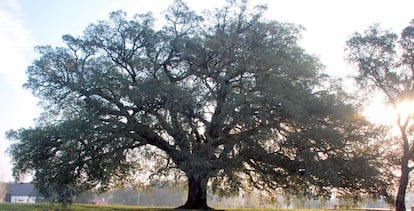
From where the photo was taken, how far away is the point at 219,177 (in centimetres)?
2091

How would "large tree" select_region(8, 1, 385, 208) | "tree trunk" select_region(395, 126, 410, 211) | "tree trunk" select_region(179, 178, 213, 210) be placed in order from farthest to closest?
"tree trunk" select_region(179, 178, 213, 210) < "tree trunk" select_region(395, 126, 410, 211) < "large tree" select_region(8, 1, 385, 208)

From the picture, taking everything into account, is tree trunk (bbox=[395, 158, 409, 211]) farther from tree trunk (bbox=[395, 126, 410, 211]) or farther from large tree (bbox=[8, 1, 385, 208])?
large tree (bbox=[8, 1, 385, 208])

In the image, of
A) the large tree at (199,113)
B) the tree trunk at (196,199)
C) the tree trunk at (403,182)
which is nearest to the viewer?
the large tree at (199,113)

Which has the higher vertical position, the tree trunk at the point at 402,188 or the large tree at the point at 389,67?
the large tree at the point at 389,67

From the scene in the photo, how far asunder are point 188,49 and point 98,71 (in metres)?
4.80

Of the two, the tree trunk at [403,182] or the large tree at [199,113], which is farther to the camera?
the tree trunk at [403,182]

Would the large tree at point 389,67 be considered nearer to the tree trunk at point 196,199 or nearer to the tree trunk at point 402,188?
the tree trunk at point 402,188

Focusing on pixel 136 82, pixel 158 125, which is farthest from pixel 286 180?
pixel 136 82

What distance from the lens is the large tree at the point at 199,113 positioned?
20.5 m

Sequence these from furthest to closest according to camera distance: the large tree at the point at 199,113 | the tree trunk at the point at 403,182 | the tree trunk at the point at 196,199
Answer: the tree trunk at the point at 196,199, the tree trunk at the point at 403,182, the large tree at the point at 199,113

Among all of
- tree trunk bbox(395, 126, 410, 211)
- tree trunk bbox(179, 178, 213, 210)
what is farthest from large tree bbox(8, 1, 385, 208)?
tree trunk bbox(395, 126, 410, 211)

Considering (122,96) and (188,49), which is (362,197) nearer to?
(188,49)

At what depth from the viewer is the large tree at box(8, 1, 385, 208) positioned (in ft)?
67.3

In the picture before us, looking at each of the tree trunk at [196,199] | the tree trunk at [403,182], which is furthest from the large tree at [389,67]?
the tree trunk at [196,199]
